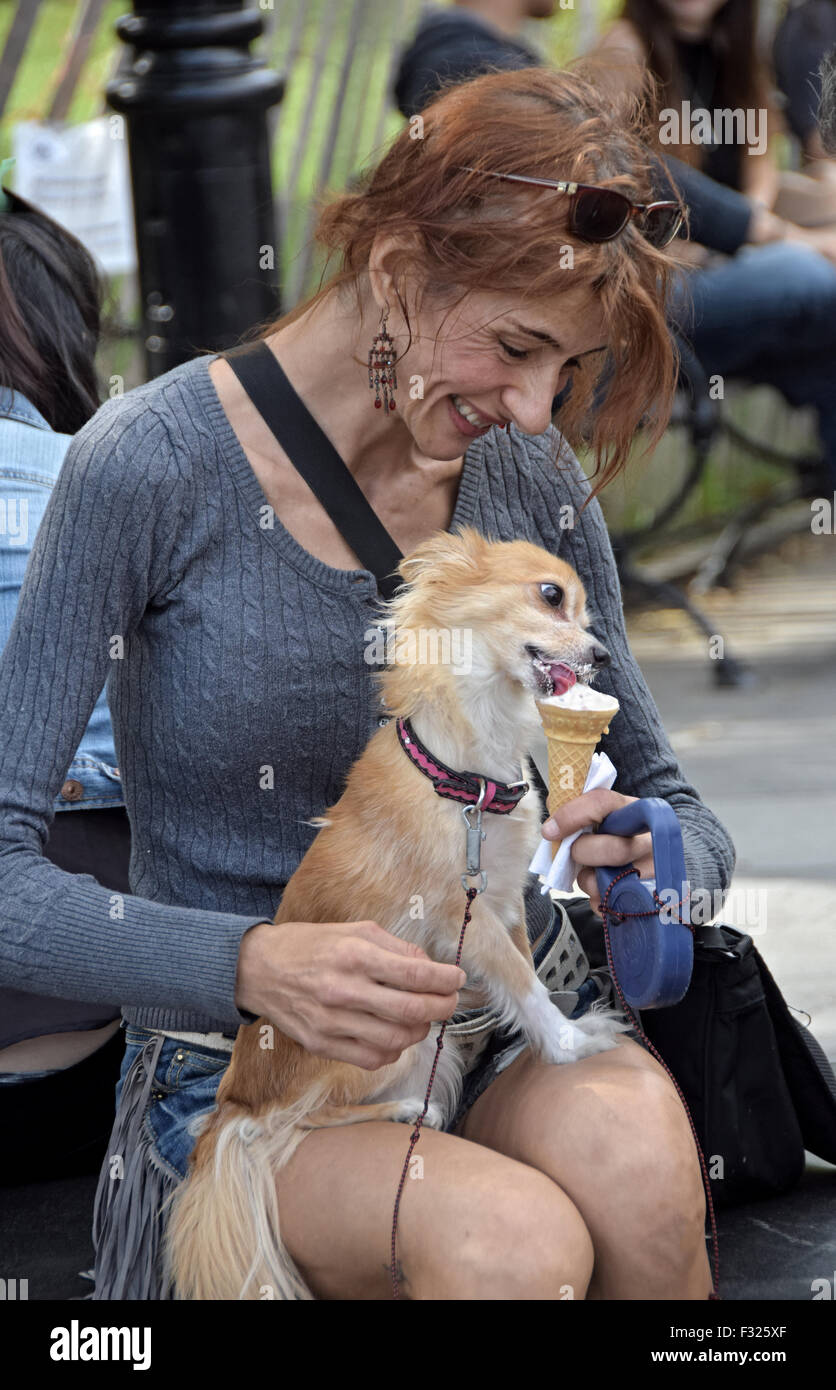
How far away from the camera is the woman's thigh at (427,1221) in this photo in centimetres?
183

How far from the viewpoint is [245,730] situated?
6.92 ft

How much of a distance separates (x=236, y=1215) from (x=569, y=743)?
72 centimetres

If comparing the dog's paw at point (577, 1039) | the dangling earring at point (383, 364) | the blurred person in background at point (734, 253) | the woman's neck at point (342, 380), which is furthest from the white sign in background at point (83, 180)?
the dog's paw at point (577, 1039)

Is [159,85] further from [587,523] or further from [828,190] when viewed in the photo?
[828,190]

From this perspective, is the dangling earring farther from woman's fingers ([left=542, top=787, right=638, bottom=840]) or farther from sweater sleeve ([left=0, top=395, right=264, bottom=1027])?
woman's fingers ([left=542, top=787, right=638, bottom=840])

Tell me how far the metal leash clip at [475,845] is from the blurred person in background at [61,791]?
0.78m

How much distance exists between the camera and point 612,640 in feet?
7.80

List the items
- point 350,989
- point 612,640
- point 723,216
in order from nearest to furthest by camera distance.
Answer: point 350,989, point 612,640, point 723,216

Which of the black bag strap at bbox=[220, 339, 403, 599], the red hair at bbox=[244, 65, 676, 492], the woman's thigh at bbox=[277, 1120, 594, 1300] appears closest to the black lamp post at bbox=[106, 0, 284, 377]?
the black bag strap at bbox=[220, 339, 403, 599]

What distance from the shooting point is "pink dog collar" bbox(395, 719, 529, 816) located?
6.70 feet

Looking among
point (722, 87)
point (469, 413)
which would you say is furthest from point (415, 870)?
point (722, 87)

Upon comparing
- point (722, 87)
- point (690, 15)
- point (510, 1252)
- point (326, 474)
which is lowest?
point (510, 1252)

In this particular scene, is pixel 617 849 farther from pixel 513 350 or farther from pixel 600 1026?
pixel 513 350
